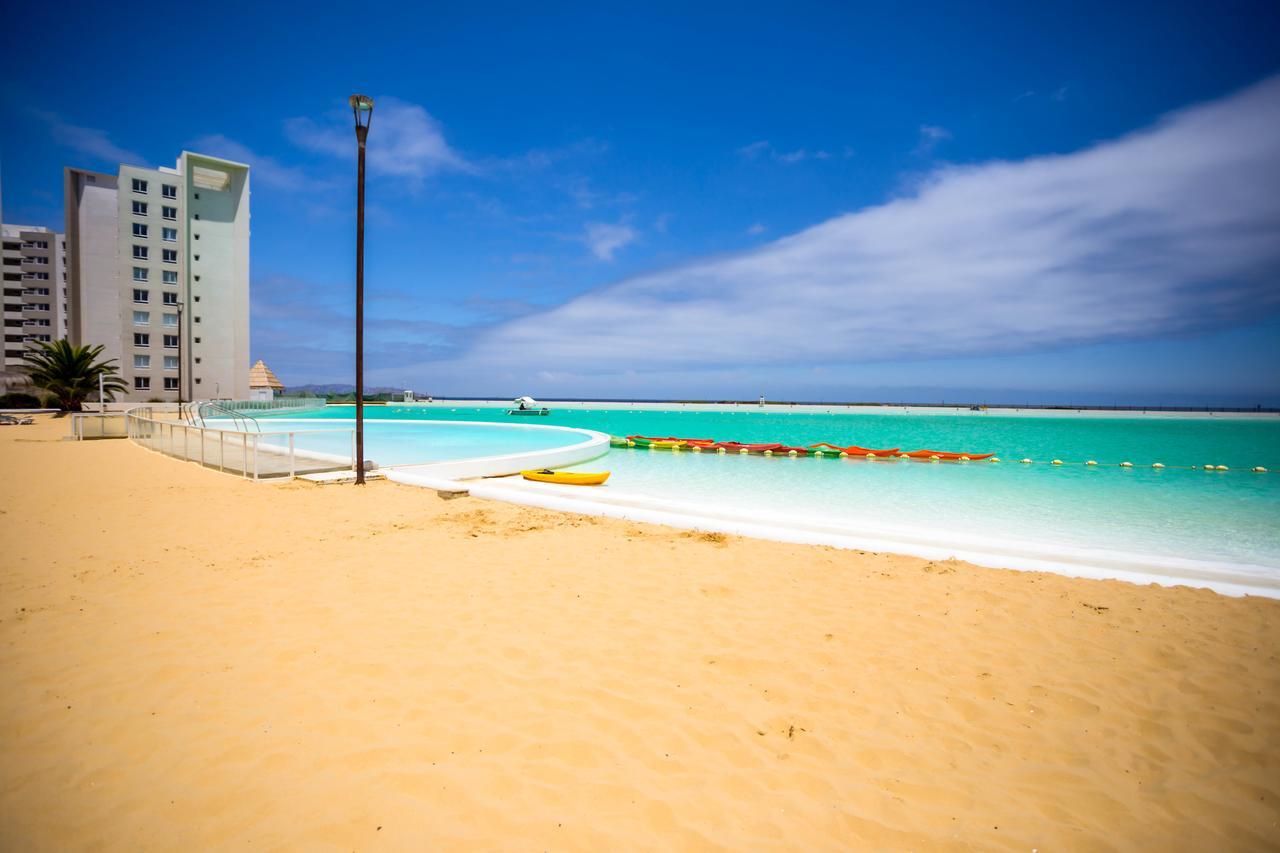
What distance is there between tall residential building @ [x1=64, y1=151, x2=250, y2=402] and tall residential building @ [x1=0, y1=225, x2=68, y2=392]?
2170cm

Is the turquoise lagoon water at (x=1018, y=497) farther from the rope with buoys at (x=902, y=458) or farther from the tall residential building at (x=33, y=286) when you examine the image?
the tall residential building at (x=33, y=286)

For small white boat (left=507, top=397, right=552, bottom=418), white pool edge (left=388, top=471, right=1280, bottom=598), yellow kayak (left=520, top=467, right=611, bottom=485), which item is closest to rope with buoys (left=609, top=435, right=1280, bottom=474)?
yellow kayak (left=520, top=467, right=611, bottom=485)

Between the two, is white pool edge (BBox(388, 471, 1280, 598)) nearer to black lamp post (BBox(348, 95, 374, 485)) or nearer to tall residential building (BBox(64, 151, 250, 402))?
black lamp post (BBox(348, 95, 374, 485))

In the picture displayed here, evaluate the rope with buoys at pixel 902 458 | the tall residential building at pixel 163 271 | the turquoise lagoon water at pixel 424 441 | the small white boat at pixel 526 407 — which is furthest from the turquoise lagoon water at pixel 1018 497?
the tall residential building at pixel 163 271

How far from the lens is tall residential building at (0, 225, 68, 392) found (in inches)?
2363

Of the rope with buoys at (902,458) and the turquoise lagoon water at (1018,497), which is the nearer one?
the turquoise lagoon water at (1018,497)

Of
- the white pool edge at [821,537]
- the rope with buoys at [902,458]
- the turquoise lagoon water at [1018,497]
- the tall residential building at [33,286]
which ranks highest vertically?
the tall residential building at [33,286]

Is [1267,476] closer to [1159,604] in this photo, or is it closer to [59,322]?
[1159,604]

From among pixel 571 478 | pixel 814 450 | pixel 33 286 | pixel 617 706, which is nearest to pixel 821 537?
pixel 617 706

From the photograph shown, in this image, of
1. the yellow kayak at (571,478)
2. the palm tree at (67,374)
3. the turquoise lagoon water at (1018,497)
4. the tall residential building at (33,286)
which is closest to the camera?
the turquoise lagoon water at (1018,497)

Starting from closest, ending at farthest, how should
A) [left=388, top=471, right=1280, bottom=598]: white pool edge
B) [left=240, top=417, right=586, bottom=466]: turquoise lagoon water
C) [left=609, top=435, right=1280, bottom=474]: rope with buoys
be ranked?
[left=388, top=471, right=1280, bottom=598]: white pool edge < [left=240, top=417, right=586, bottom=466]: turquoise lagoon water < [left=609, top=435, right=1280, bottom=474]: rope with buoys

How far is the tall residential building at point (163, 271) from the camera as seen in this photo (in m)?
45.3

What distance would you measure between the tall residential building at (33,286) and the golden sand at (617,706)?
81590mm

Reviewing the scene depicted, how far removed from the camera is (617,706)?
10.6 feet
